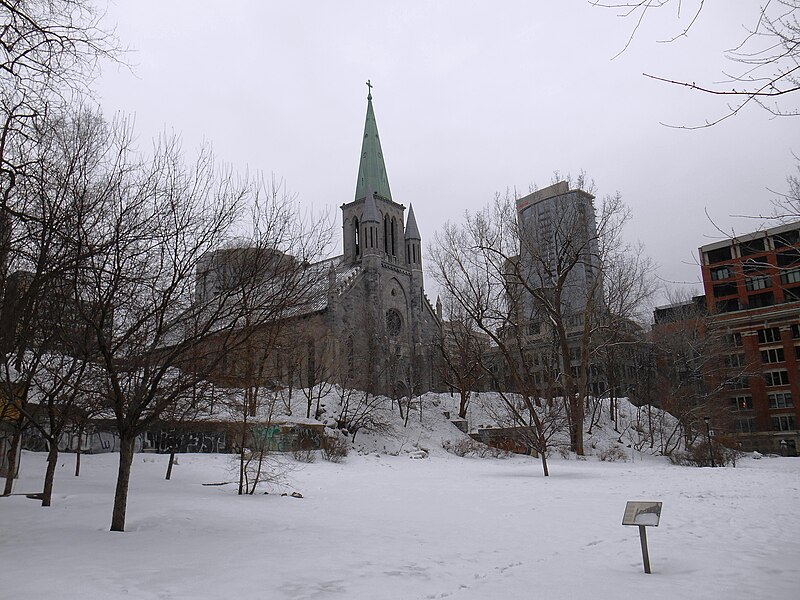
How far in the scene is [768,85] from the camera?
4.24 metres

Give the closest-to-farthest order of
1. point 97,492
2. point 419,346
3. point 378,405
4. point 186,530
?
point 186,530 < point 97,492 < point 378,405 < point 419,346

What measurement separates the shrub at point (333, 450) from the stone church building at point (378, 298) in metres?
12.5

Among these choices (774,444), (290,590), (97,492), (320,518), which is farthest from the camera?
(774,444)

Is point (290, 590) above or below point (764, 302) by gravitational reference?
below

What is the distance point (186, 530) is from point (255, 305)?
12.7 feet

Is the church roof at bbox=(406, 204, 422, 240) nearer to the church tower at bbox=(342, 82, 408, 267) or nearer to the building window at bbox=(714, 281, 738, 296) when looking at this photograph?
the church tower at bbox=(342, 82, 408, 267)

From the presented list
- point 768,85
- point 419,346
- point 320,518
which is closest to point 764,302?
point 419,346

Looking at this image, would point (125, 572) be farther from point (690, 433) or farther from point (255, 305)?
point (690, 433)

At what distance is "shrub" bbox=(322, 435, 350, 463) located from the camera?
26.8m

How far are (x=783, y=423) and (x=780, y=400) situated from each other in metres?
1.99

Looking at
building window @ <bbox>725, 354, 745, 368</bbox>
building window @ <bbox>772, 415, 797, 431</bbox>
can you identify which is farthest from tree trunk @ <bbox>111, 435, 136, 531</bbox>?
building window @ <bbox>772, 415, 797, 431</bbox>

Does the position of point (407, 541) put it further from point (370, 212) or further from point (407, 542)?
point (370, 212)

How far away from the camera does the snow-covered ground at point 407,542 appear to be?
249 inches

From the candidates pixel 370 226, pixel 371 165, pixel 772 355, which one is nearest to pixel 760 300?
pixel 772 355
